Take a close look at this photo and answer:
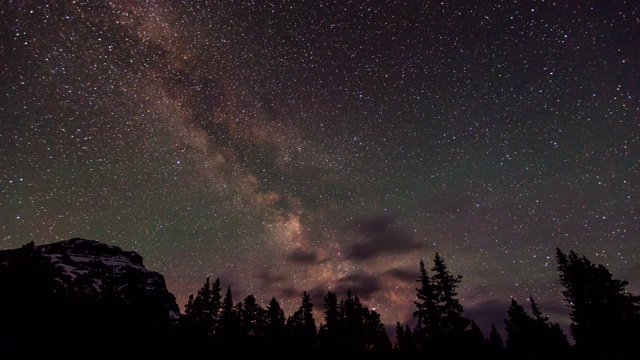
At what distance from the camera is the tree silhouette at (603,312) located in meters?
26.9

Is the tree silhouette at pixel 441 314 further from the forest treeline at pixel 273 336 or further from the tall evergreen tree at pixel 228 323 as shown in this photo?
the tall evergreen tree at pixel 228 323

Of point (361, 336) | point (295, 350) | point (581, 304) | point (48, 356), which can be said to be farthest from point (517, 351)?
point (48, 356)

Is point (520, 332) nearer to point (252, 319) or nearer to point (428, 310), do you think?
point (428, 310)

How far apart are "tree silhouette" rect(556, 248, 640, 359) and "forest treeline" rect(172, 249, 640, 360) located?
68 mm

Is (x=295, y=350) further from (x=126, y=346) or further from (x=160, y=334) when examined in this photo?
(x=126, y=346)

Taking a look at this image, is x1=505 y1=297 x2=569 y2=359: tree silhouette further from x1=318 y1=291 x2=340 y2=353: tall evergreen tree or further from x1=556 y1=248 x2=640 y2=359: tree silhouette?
x1=318 y1=291 x2=340 y2=353: tall evergreen tree

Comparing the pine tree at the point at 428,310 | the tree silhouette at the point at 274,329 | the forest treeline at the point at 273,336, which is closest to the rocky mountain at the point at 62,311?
the forest treeline at the point at 273,336

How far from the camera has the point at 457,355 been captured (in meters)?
26.3

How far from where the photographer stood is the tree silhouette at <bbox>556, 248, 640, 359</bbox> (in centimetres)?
2694

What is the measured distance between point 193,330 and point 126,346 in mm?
8252

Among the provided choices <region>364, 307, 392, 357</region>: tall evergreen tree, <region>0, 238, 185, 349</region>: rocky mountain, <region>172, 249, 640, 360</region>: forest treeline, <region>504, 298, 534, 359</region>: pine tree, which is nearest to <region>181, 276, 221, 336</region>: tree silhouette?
<region>172, 249, 640, 360</region>: forest treeline

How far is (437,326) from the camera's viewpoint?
95.5 ft

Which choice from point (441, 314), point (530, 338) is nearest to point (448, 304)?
point (441, 314)

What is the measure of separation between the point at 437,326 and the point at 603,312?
48.0ft
